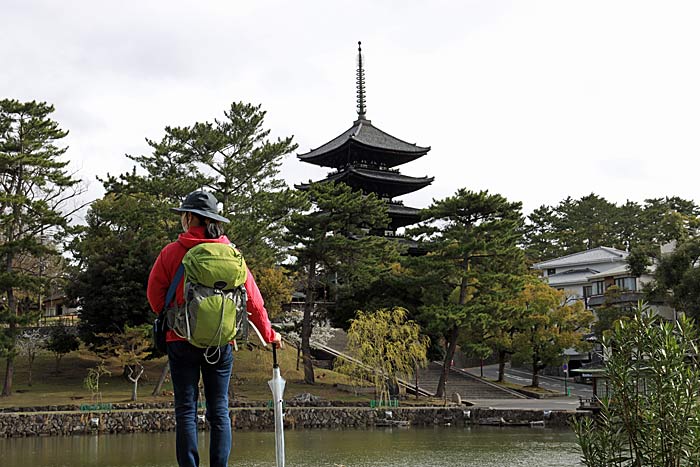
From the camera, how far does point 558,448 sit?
1552 cm

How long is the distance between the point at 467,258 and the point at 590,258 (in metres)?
19.5

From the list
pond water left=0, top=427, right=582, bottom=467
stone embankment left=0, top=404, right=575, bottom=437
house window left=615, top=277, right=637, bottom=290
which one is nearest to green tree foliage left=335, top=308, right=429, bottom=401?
stone embankment left=0, top=404, right=575, bottom=437

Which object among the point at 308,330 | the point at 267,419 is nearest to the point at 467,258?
the point at 308,330

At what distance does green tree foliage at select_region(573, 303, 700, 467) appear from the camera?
465 centimetres

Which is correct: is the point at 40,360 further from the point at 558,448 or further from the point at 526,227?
the point at 526,227

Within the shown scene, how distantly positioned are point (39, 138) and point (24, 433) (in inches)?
360

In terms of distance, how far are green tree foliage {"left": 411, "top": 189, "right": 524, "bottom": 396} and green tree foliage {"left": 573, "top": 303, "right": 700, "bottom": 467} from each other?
65.8ft

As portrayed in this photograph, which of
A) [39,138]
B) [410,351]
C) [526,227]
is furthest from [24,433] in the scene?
[526,227]

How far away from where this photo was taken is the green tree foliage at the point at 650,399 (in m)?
4.65

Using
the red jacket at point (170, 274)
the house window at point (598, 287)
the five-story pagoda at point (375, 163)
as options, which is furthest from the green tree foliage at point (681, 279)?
the red jacket at point (170, 274)

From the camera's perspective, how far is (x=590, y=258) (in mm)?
43344

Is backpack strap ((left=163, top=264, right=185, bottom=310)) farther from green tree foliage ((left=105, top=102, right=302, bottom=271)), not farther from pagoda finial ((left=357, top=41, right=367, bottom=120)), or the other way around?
pagoda finial ((left=357, top=41, right=367, bottom=120))

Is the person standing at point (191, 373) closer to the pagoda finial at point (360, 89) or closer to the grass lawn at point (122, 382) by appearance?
the grass lawn at point (122, 382)

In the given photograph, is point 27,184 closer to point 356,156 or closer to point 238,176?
point 238,176
